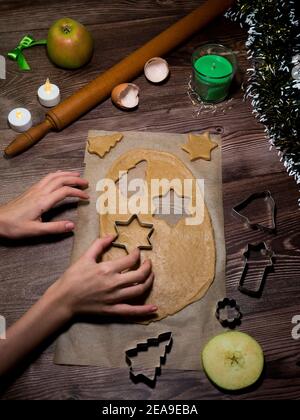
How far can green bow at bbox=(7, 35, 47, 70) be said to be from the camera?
1.26 meters

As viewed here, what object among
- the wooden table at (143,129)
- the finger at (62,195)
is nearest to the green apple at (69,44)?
the wooden table at (143,129)

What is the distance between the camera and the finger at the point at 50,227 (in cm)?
101

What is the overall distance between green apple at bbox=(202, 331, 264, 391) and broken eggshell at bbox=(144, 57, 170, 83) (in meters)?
0.67

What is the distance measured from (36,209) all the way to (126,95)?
0.39m

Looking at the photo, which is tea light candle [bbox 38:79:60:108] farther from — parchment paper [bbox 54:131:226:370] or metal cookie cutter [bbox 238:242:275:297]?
metal cookie cutter [bbox 238:242:275:297]

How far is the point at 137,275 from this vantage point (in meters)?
0.95

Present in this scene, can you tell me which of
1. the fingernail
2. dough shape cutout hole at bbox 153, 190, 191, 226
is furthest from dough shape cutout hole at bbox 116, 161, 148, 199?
the fingernail

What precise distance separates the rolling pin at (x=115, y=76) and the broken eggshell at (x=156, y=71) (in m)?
0.02

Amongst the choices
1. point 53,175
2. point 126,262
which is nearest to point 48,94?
point 53,175

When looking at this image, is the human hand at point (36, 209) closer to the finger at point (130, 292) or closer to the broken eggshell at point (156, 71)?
the finger at point (130, 292)

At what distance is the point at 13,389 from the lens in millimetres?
922

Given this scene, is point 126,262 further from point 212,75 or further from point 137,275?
point 212,75

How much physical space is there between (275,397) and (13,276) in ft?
1.99
